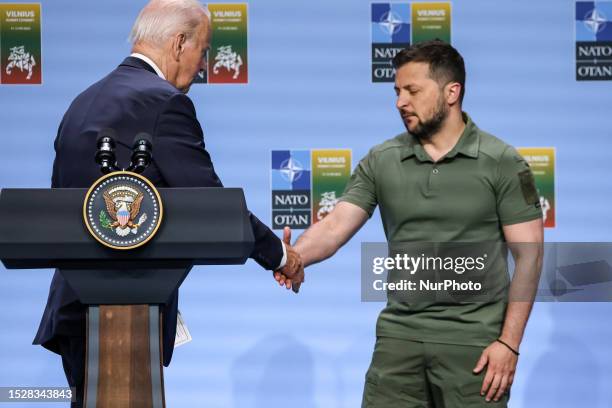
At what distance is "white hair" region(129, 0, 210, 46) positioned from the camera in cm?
267

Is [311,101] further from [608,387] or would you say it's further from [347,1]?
[608,387]

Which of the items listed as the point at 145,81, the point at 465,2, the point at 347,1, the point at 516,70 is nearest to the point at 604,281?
the point at 516,70

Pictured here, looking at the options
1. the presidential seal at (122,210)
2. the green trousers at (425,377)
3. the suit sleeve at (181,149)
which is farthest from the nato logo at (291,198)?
the presidential seal at (122,210)

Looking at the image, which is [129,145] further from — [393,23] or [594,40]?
[594,40]

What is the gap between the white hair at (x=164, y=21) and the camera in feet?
8.76

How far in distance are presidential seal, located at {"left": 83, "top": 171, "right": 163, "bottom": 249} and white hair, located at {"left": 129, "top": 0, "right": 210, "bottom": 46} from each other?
0.86 m

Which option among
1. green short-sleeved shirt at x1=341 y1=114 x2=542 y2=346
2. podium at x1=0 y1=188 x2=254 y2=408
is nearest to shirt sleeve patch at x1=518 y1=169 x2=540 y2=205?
green short-sleeved shirt at x1=341 y1=114 x2=542 y2=346

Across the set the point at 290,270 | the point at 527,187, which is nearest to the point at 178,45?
the point at 290,270

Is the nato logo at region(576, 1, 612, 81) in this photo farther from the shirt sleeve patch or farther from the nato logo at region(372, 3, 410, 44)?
the shirt sleeve patch

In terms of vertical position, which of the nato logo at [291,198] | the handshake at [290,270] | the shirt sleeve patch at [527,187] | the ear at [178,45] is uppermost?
the ear at [178,45]

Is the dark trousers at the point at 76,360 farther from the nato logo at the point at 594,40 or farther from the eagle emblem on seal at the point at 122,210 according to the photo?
the nato logo at the point at 594,40

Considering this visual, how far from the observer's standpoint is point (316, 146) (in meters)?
4.05

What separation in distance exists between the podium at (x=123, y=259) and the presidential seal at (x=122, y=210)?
0.08 feet

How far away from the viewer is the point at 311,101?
4098mm
